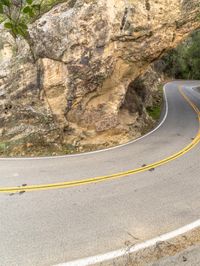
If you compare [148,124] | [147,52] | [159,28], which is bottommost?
[148,124]

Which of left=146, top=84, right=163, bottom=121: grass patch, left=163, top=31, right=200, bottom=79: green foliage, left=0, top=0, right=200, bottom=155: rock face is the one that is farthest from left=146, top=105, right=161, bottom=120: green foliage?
left=163, top=31, right=200, bottom=79: green foliage

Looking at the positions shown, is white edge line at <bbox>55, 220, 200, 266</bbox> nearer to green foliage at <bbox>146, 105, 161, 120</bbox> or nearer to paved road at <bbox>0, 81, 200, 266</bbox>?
paved road at <bbox>0, 81, 200, 266</bbox>

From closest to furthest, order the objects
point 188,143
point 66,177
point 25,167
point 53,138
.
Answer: point 66,177 → point 25,167 → point 188,143 → point 53,138

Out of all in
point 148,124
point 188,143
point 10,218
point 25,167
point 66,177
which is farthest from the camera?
point 148,124

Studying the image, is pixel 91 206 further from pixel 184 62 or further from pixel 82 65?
pixel 184 62

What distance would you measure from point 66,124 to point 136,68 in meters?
4.94

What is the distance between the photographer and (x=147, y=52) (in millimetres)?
13453

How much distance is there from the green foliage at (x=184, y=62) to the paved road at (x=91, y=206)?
3519 centimetres

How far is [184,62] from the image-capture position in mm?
48969

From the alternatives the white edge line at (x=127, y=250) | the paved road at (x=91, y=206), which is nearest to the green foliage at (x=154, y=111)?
the paved road at (x=91, y=206)

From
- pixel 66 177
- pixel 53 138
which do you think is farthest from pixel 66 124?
pixel 66 177

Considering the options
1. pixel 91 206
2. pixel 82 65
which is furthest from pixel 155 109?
pixel 91 206

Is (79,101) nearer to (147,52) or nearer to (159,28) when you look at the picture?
(147,52)

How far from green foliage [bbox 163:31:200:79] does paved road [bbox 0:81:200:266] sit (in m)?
35.2
